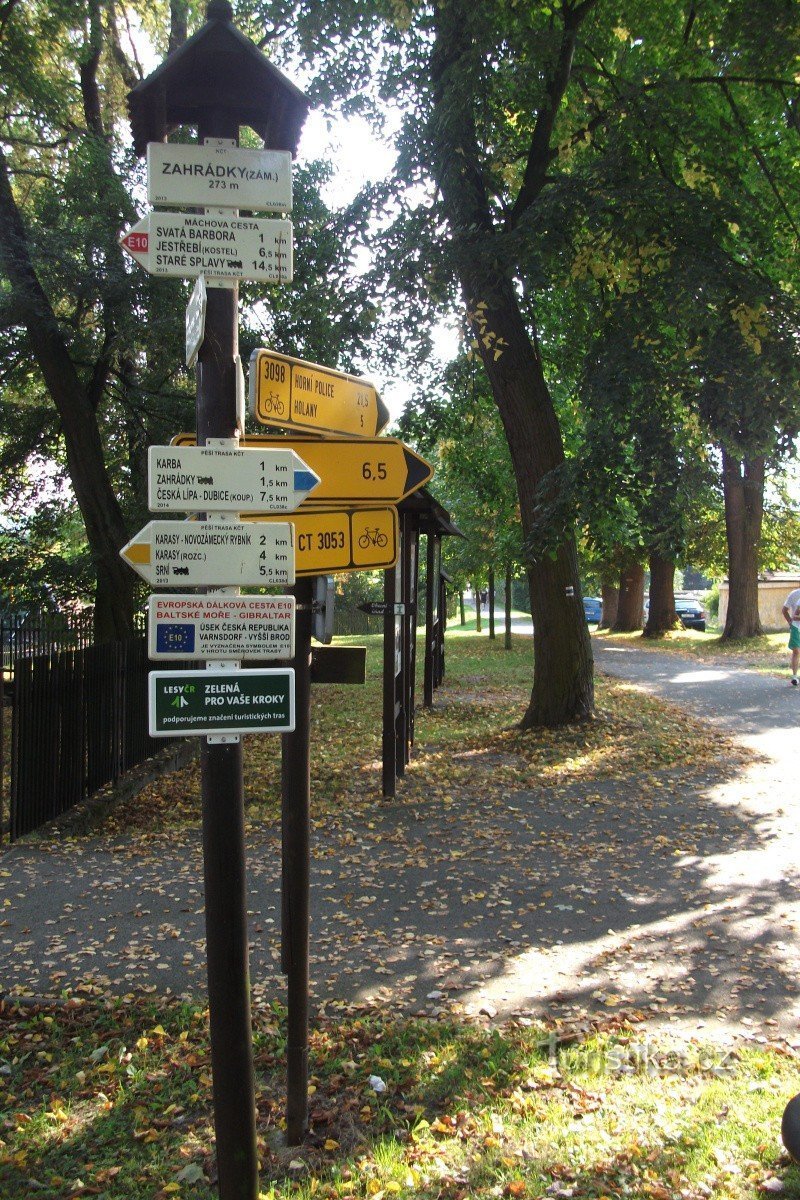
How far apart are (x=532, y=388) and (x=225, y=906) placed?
963 centimetres

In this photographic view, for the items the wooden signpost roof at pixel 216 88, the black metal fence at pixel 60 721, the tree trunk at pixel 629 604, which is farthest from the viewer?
the tree trunk at pixel 629 604

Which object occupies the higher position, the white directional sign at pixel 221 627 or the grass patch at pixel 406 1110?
the white directional sign at pixel 221 627

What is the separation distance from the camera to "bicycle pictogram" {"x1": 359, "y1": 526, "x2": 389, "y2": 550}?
12.9 feet

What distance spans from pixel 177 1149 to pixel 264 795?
5.83 metres

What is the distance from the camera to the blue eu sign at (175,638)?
2891 millimetres

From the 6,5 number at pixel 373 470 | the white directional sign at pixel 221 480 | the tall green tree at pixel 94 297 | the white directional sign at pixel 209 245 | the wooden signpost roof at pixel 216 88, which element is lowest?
the white directional sign at pixel 221 480

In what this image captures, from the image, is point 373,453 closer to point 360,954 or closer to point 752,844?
point 360,954

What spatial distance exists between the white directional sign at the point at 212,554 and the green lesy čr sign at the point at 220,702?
27cm

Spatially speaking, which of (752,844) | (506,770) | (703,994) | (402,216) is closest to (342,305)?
(402,216)

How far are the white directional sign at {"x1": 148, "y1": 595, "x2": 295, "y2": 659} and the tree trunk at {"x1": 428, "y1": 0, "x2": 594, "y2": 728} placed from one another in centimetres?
773

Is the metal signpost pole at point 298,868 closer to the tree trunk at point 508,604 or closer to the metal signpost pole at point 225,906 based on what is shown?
the metal signpost pole at point 225,906

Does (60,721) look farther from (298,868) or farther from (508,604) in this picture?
(508,604)

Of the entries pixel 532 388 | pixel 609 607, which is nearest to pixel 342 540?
pixel 532 388

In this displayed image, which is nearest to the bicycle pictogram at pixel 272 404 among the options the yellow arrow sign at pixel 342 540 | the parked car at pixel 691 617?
the yellow arrow sign at pixel 342 540
